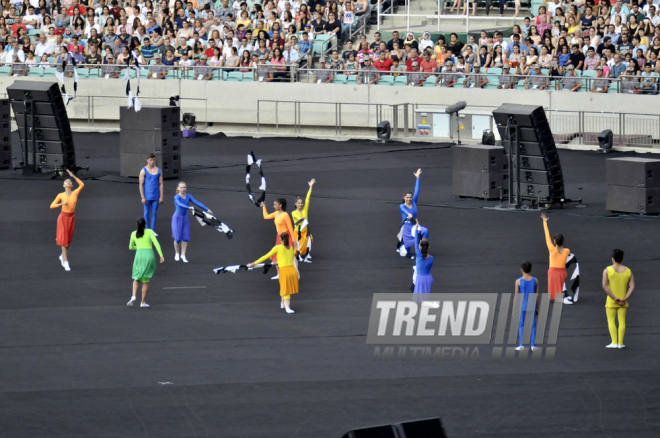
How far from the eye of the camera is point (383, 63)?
3594 cm

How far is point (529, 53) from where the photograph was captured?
110 ft

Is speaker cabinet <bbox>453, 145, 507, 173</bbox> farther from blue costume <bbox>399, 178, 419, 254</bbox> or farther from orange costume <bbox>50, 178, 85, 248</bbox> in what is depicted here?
orange costume <bbox>50, 178, 85, 248</bbox>

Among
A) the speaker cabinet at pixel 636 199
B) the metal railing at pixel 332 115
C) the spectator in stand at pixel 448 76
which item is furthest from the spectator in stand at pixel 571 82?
the speaker cabinet at pixel 636 199

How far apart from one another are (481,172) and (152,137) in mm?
8767

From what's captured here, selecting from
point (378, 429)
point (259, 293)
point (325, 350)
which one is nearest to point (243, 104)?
point (259, 293)

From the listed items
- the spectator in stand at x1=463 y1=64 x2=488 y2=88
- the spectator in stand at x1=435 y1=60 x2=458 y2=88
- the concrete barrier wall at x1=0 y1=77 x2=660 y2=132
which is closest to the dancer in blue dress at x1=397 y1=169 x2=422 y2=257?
the concrete barrier wall at x1=0 y1=77 x2=660 y2=132

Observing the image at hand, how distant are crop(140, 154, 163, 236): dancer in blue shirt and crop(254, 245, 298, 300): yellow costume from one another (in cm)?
615

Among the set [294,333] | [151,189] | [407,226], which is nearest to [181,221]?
[151,189]

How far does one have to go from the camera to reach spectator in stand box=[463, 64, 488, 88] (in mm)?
33938

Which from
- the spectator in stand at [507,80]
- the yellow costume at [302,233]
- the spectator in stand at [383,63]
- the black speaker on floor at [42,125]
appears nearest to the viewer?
the yellow costume at [302,233]

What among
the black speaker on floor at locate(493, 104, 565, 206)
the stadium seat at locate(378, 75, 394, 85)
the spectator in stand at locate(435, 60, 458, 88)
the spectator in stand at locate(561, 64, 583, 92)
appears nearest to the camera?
the black speaker on floor at locate(493, 104, 565, 206)

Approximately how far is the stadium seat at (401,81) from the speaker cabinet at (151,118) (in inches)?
396

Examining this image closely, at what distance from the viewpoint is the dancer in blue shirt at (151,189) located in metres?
20.7

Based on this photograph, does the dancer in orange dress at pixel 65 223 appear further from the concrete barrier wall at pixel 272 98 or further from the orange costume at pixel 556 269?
the concrete barrier wall at pixel 272 98
